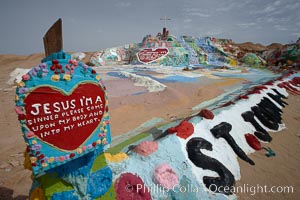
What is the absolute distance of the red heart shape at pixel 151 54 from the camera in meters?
19.7

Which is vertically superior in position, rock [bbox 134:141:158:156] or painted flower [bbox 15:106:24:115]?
painted flower [bbox 15:106:24:115]

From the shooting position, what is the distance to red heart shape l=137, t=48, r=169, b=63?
1966 centimetres

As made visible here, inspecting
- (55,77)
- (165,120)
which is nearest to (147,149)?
(55,77)

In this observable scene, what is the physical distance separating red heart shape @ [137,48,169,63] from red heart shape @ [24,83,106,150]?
18.2 meters

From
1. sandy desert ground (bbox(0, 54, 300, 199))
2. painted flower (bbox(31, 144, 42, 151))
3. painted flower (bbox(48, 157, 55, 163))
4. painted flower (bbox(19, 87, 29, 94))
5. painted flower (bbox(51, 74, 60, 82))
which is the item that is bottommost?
sandy desert ground (bbox(0, 54, 300, 199))

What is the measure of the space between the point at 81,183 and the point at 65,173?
21 cm

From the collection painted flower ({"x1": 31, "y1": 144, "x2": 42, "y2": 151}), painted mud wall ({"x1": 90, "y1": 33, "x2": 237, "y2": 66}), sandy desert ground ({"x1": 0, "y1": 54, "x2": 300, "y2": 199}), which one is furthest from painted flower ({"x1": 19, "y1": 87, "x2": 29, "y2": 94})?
painted mud wall ({"x1": 90, "y1": 33, "x2": 237, "y2": 66})

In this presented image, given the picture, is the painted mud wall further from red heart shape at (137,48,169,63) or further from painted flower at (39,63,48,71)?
painted flower at (39,63,48,71)

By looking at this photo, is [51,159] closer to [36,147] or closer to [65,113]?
[36,147]

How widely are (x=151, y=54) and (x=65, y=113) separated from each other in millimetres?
18975

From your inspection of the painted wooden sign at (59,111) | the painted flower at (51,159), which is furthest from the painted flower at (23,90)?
the painted flower at (51,159)

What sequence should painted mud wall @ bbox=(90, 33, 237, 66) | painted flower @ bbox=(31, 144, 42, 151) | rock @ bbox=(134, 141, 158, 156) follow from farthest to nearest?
painted mud wall @ bbox=(90, 33, 237, 66) < rock @ bbox=(134, 141, 158, 156) < painted flower @ bbox=(31, 144, 42, 151)

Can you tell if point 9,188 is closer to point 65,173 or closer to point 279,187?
point 65,173

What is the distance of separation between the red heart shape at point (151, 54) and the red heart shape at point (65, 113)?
18.2 m
